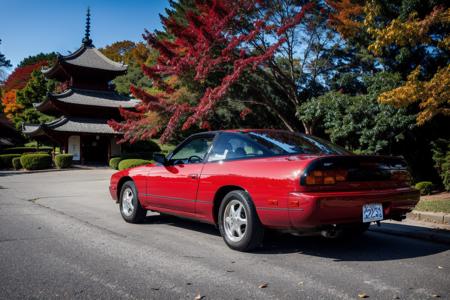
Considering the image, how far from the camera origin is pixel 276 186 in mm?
3990

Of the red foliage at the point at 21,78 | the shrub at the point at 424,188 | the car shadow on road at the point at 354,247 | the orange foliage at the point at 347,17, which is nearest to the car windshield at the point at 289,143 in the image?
the car shadow on road at the point at 354,247

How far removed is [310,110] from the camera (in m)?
13.9

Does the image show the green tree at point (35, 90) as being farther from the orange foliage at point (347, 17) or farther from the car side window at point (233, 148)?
the car side window at point (233, 148)

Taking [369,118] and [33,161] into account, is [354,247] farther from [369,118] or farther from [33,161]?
[33,161]

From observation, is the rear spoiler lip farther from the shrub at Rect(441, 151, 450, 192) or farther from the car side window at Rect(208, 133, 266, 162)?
the shrub at Rect(441, 151, 450, 192)

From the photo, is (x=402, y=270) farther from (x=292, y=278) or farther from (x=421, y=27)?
(x=421, y=27)

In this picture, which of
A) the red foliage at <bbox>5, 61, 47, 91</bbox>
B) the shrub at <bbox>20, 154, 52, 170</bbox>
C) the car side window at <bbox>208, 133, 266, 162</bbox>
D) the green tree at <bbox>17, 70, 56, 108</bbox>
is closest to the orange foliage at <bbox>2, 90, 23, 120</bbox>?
the green tree at <bbox>17, 70, 56, 108</bbox>

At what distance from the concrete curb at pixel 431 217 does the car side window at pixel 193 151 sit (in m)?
4.11

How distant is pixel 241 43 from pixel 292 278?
41.4 ft

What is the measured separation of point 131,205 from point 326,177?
11.5 feet

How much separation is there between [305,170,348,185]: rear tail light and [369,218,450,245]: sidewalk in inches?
83.3

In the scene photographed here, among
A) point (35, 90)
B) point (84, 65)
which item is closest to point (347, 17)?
point (84, 65)

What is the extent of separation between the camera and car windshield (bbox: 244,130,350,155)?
4.43 m

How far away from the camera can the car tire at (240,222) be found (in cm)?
421
